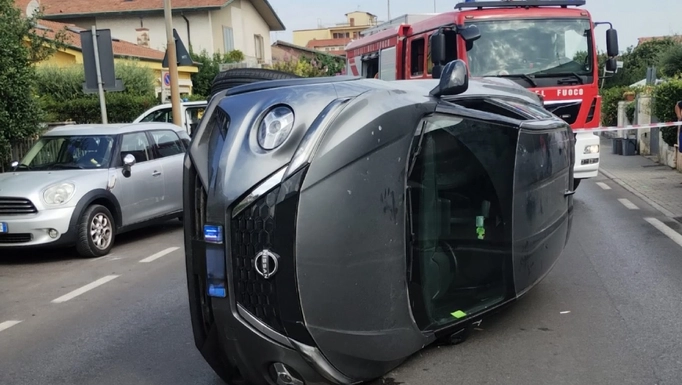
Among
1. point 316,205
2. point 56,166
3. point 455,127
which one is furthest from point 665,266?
point 56,166

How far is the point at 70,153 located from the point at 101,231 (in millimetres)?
→ 1390

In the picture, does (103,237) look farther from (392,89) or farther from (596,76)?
(596,76)

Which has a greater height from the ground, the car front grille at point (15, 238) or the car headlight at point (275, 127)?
the car headlight at point (275, 127)

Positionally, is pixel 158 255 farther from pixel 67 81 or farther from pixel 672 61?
pixel 672 61

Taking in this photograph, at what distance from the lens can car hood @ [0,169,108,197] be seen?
29.7 feet

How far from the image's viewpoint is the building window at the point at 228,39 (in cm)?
4528

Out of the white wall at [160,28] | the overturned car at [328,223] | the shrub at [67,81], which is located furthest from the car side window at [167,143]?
the white wall at [160,28]

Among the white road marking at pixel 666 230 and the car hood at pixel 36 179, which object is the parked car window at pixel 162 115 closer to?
the car hood at pixel 36 179

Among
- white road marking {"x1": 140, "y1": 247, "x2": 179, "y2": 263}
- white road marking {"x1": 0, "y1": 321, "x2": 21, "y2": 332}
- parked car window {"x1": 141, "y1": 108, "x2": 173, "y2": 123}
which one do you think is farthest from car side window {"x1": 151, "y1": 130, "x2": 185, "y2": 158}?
parked car window {"x1": 141, "y1": 108, "x2": 173, "y2": 123}

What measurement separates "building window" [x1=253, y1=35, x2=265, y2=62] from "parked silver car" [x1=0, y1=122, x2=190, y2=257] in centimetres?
3993

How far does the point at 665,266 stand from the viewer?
733 cm

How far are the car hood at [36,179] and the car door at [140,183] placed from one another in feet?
1.43

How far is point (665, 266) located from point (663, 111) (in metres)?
11.0

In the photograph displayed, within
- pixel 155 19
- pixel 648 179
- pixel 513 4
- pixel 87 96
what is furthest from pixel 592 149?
pixel 155 19
